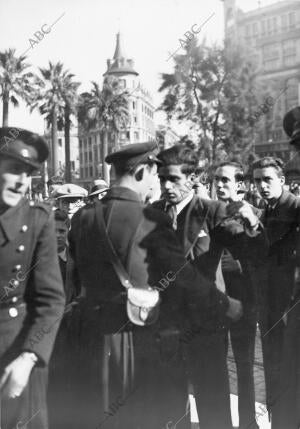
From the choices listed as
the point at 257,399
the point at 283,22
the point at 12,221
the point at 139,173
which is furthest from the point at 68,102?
the point at 257,399

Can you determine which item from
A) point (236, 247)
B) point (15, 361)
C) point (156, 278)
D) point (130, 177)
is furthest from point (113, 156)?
point (15, 361)

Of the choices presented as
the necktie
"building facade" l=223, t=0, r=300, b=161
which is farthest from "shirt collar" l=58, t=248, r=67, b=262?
"building facade" l=223, t=0, r=300, b=161

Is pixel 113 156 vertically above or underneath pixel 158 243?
above

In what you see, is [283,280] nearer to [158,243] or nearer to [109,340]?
[158,243]

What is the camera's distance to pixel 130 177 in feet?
10.3

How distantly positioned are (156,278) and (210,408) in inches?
42.2

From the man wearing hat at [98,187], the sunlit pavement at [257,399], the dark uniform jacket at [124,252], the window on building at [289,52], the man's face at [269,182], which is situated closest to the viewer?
the dark uniform jacket at [124,252]

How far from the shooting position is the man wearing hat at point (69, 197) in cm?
385

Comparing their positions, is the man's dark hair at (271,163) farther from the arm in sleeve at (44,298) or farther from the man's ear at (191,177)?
the arm in sleeve at (44,298)

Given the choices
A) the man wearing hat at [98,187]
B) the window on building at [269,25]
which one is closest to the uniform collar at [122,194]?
the man wearing hat at [98,187]

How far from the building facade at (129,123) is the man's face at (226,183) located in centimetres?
53

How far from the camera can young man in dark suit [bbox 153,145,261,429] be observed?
3.29 metres

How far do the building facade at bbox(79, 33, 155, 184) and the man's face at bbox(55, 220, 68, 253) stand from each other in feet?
1.78

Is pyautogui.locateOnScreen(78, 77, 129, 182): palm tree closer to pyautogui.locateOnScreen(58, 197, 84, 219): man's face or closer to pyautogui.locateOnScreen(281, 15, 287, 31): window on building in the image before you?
pyautogui.locateOnScreen(58, 197, 84, 219): man's face
